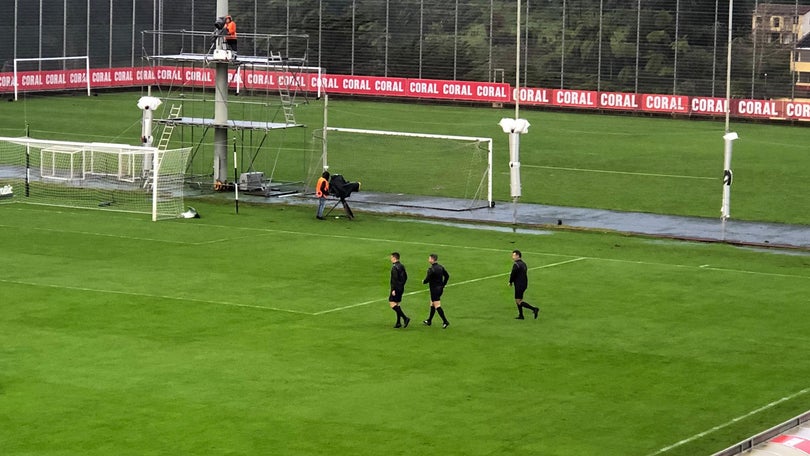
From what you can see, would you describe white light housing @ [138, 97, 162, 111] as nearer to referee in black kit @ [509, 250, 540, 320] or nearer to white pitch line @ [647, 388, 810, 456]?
referee in black kit @ [509, 250, 540, 320]

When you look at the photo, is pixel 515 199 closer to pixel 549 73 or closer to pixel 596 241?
pixel 596 241

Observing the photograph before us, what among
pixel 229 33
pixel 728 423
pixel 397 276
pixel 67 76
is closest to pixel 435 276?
pixel 397 276

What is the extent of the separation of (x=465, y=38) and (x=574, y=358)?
6730 centimetres

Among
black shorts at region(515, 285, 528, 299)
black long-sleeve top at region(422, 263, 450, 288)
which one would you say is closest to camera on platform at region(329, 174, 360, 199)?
black shorts at region(515, 285, 528, 299)

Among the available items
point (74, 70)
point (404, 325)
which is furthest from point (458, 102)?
point (404, 325)

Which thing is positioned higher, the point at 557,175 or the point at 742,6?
the point at 742,6

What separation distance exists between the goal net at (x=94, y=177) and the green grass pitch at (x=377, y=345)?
Result: 5531 millimetres

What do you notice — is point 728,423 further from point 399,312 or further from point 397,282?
point 399,312

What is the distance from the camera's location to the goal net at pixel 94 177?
53.4m

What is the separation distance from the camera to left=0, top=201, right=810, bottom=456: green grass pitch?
25109 mm

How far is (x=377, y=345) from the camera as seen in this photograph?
31719 mm

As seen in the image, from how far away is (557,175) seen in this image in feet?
207

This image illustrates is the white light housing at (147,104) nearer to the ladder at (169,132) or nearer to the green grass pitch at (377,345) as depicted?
the ladder at (169,132)

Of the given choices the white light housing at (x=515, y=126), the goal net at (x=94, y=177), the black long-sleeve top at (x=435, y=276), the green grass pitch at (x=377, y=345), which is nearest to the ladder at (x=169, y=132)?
the goal net at (x=94, y=177)
